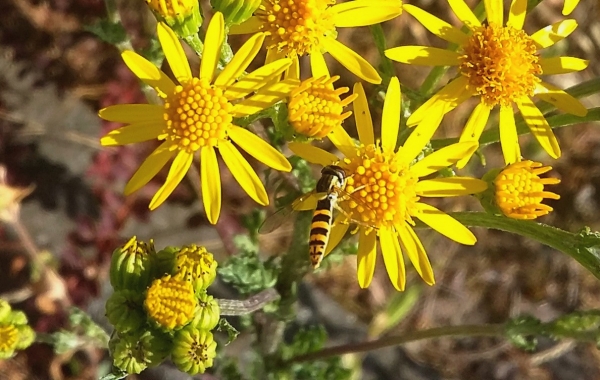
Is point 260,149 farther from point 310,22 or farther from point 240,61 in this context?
point 310,22

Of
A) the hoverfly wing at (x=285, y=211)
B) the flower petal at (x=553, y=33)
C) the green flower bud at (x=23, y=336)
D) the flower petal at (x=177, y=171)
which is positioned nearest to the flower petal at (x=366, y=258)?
the hoverfly wing at (x=285, y=211)

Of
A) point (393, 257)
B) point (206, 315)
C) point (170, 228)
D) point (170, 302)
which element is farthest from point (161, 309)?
point (170, 228)

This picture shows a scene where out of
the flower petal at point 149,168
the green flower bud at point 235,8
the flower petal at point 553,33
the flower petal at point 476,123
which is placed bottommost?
the flower petal at point 149,168

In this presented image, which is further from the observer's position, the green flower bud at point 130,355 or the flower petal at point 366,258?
the flower petal at point 366,258

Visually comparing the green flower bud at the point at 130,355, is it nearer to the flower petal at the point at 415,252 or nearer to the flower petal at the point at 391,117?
the flower petal at the point at 415,252

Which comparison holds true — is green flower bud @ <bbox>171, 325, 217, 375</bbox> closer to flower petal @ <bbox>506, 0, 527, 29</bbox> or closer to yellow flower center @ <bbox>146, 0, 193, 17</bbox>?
yellow flower center @ <bbox>146, 0, 193, 17</bbox>

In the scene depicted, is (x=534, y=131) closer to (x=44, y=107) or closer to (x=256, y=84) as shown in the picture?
(x=256, y=84)

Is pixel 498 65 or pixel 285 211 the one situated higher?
pixel 498 65
